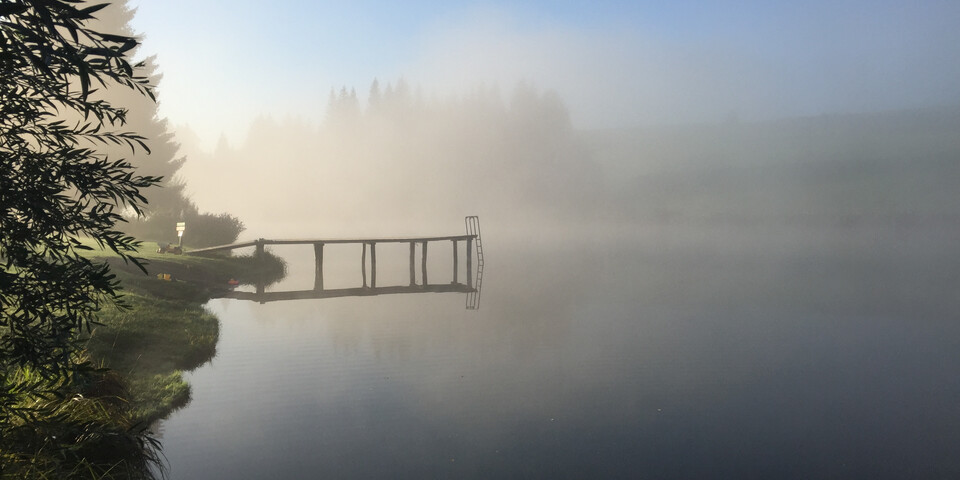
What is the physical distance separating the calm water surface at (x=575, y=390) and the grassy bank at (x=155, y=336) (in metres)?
0.49

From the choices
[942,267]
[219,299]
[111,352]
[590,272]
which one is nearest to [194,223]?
[219,299]

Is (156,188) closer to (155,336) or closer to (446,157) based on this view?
(155,336)

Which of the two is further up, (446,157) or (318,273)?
(446,157)

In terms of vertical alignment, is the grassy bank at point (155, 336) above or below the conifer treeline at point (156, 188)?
below

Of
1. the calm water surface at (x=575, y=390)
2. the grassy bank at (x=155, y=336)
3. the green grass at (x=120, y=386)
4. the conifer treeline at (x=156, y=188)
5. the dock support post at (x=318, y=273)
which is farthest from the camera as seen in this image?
the conifer treeline at (x=156, y=188)

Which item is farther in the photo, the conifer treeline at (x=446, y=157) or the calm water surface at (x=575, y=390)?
the conifer treeline at (x=446, y=157)

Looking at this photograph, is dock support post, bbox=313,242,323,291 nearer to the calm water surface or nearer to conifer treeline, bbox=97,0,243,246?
the calm water surface

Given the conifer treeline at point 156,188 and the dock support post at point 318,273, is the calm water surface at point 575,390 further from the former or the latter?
the conifer treeline at point 156,188

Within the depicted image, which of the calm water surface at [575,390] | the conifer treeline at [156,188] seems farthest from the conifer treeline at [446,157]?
the calm water surface at [575,390]

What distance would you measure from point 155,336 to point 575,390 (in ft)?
33.3

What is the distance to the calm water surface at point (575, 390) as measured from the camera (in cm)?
984

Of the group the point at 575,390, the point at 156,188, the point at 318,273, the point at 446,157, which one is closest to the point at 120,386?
the point at 575,390

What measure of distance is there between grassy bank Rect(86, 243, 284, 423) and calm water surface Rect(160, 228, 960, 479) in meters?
0.49

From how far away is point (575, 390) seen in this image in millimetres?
13805
